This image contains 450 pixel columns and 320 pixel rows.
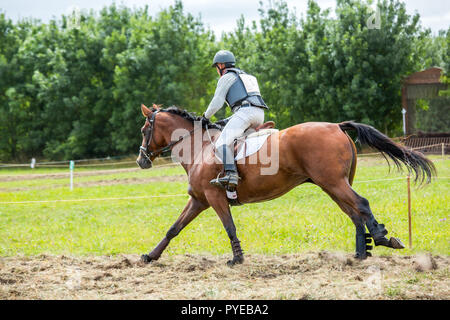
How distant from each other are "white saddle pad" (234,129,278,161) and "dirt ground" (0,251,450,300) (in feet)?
5.05

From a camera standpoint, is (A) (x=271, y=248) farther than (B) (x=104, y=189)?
No

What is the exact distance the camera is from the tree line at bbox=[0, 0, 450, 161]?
30984 mm

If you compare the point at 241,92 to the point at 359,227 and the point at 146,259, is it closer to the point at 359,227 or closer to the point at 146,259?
the point at 359,227

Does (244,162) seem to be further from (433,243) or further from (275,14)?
Answer: (275,14)

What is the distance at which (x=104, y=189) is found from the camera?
57.4 ft

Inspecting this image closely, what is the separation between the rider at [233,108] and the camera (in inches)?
Answer: 258

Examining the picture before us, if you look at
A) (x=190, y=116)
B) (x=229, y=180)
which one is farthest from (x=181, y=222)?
(x=190, y=116)

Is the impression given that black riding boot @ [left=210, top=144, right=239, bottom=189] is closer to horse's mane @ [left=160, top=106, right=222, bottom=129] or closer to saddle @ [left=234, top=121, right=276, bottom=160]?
saddle @ [left=234, top=121, right=276, bottom=160]

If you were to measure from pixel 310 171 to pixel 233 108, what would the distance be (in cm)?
146

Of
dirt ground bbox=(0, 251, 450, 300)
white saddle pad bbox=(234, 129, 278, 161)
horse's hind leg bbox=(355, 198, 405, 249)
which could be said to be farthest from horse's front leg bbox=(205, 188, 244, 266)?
horse's hind leg bbox=(355, 198, 405, 249)

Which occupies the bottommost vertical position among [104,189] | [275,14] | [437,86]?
[104,189]

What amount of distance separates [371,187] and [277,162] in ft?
27.6

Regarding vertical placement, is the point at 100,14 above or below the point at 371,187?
above
